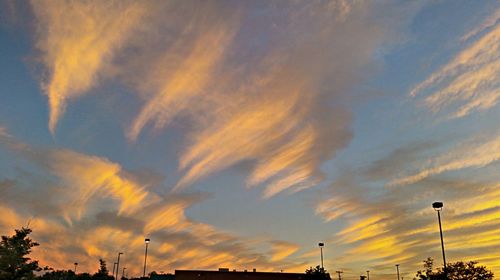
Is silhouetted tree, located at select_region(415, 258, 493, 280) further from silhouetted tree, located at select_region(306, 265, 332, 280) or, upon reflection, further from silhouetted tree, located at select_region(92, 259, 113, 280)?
silhouetted tree, located at select_region(92, 259, 113, 280)

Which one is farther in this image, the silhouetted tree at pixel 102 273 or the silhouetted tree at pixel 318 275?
the silhouetted tree at pixel 102 273

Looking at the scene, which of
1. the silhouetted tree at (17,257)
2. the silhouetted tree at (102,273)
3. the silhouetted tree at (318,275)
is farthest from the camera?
the silhouetted tree at (102,273)

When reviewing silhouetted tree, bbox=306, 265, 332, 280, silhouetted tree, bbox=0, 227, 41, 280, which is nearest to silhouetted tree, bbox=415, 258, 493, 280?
silhouetted tree, bbox=306, 265, 332, 280

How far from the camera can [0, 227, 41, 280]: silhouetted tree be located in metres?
64.1

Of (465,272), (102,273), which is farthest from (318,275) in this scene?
(102,273)

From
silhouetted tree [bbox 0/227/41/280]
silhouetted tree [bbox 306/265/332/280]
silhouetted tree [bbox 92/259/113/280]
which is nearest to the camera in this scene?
silhouetted tree [bbox 0/227/41/280]

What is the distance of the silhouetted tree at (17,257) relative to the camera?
6406cm

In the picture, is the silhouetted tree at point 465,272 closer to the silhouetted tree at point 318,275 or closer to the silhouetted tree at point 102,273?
the silhouetted tree at point 318,275

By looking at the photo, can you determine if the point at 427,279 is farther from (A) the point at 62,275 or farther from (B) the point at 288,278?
(A) the point at 62,275

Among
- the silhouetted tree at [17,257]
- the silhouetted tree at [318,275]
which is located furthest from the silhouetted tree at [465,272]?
the silhouetted tree at [17,257]

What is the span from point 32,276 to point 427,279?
63696 millimetres

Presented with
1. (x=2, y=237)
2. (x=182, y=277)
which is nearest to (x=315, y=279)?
(x=182, y=277)

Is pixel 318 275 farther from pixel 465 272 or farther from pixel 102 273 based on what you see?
pixel 102 273

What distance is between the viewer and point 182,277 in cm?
7481
